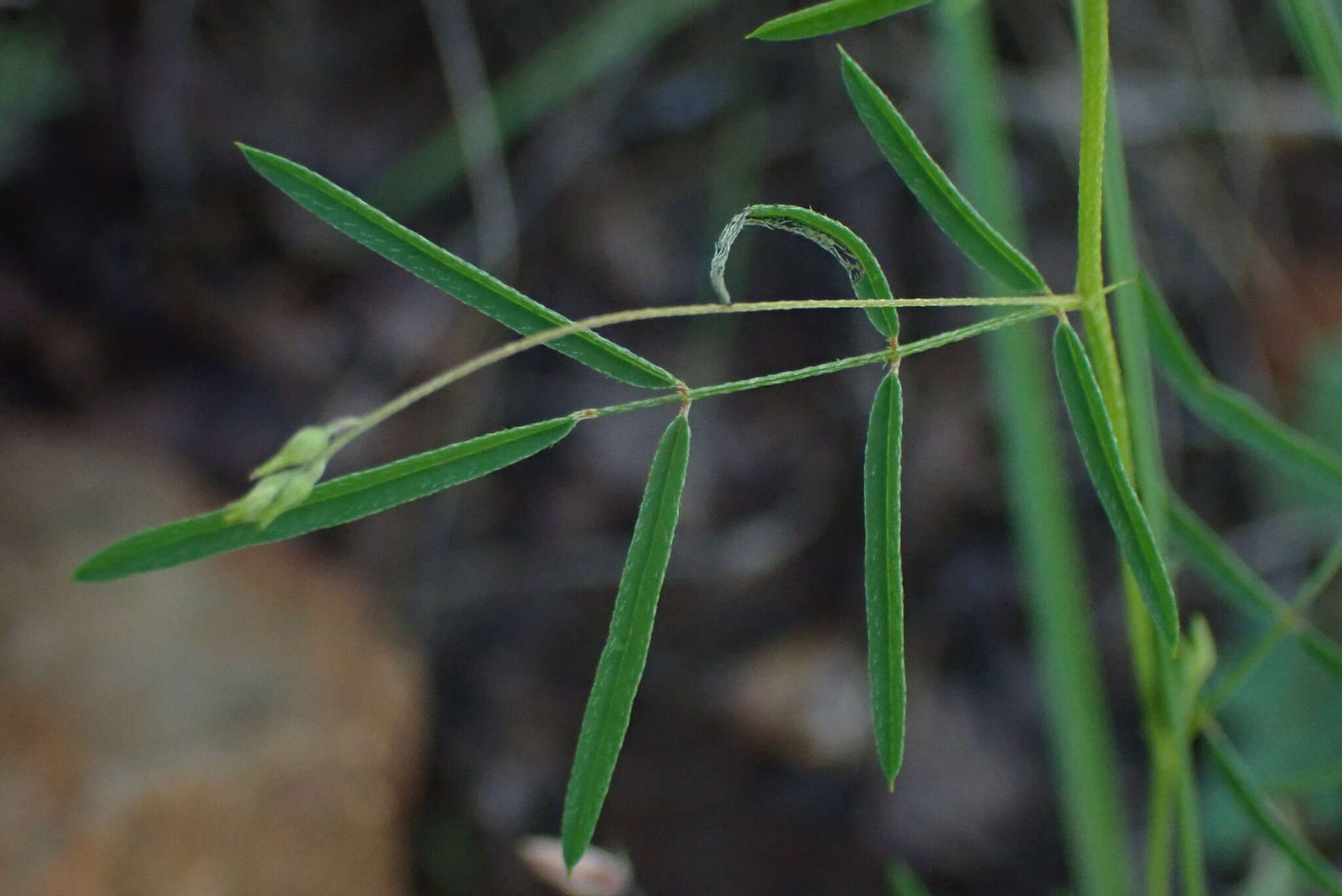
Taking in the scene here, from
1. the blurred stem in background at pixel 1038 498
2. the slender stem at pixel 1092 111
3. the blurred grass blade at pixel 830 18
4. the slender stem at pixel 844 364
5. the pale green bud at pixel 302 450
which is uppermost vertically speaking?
the blurred grass blade at pixel 830 18

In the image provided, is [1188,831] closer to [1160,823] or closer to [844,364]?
[1160,823]

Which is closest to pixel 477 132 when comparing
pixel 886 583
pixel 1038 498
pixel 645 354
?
pixel 645 354

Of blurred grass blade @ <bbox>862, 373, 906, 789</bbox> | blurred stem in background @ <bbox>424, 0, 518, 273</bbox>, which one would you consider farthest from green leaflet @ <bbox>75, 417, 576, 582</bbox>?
blurred stem in background @ <bbox>424, 0, 518, 273</bbox>

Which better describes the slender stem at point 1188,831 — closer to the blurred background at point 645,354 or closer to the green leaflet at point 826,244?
the green leaflet at point 826,244

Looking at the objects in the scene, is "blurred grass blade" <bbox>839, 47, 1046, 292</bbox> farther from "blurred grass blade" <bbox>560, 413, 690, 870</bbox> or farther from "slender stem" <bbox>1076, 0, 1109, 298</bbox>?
"blurred grass blade" <bbox>560, 413, 690, 870</bbox>

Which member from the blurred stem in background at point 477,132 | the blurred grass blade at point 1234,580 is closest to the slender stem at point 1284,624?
the blurred grass blade at point 1234,580

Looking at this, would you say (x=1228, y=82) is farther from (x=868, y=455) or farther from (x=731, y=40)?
(x=868, y=455)

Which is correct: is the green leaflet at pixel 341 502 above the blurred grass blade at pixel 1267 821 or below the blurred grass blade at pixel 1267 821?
above

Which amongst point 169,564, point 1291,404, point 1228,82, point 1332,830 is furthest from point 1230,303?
point 169,564
